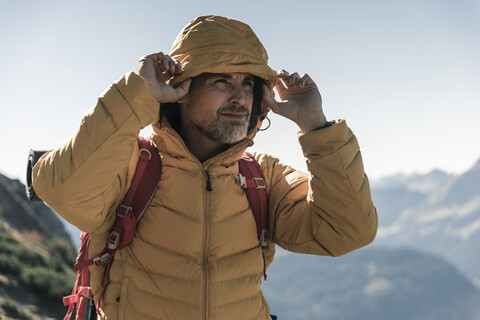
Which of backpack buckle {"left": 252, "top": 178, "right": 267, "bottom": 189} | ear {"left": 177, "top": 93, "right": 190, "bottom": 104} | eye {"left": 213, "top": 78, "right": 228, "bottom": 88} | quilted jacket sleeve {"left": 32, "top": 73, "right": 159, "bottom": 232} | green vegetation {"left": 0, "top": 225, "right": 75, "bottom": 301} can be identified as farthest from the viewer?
green vegetation {"left": 0, "top": 225, "right": 75, "bottom": 301}

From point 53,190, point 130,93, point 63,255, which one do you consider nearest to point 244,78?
point 130,93

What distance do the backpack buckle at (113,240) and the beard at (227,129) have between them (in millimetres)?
1055

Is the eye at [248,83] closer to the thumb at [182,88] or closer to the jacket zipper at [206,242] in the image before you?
the thumb at [182,88]

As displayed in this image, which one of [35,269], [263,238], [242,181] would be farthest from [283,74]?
[35,269]

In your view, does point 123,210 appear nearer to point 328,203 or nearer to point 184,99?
point 184,99

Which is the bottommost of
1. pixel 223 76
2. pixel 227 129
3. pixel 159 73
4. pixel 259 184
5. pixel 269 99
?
pixel 259 184

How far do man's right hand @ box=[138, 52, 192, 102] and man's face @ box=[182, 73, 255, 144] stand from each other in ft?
0.97

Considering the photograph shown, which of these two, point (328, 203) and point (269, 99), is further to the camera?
point (269, 99)

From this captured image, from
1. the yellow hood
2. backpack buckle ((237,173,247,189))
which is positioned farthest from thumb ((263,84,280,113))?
backpack buckle ((237,173,247,189))

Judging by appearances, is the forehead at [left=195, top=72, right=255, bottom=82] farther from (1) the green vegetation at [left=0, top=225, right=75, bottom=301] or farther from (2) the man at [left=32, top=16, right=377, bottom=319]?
(1) the green vegetation at [left=0, top=225, right=75, bottom=301]

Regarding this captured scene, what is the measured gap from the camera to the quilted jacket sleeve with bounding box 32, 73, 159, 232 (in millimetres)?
2834

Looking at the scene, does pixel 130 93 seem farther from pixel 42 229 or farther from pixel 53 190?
pixel 42 229

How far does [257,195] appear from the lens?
12.0 feet

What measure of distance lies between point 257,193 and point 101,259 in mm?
1233
